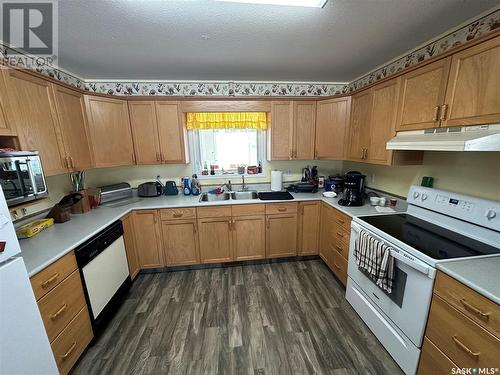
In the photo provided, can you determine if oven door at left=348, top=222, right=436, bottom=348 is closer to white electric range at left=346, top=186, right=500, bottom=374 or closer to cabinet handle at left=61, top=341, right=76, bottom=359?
white electric range at left=346, top=186, right=500, bottom=374

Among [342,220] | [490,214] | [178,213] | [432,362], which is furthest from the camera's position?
[178,213]

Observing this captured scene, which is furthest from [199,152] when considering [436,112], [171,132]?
[436,112]

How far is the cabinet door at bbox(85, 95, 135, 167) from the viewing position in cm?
218

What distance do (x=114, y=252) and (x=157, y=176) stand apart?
124cm

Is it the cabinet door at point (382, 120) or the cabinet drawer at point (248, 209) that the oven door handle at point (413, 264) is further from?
the cabinet drawer at point (248, 209)

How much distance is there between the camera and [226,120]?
272 centimetres

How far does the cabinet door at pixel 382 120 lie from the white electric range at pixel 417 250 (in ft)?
1.47

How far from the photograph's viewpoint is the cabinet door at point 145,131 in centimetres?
242

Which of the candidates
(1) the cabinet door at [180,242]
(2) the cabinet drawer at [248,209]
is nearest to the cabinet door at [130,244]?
(1) the cabinet door at [180,242]

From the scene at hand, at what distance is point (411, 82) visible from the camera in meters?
1.61

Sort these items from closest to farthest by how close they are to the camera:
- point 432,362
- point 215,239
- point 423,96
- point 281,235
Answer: point 432,362, point 423,96, point 215,239, point 281,235

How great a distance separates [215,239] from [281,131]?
1670mm

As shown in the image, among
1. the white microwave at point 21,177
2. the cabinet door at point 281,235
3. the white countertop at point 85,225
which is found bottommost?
the cabinet door at point 281,235

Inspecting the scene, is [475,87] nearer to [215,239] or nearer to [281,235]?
[281,235]
